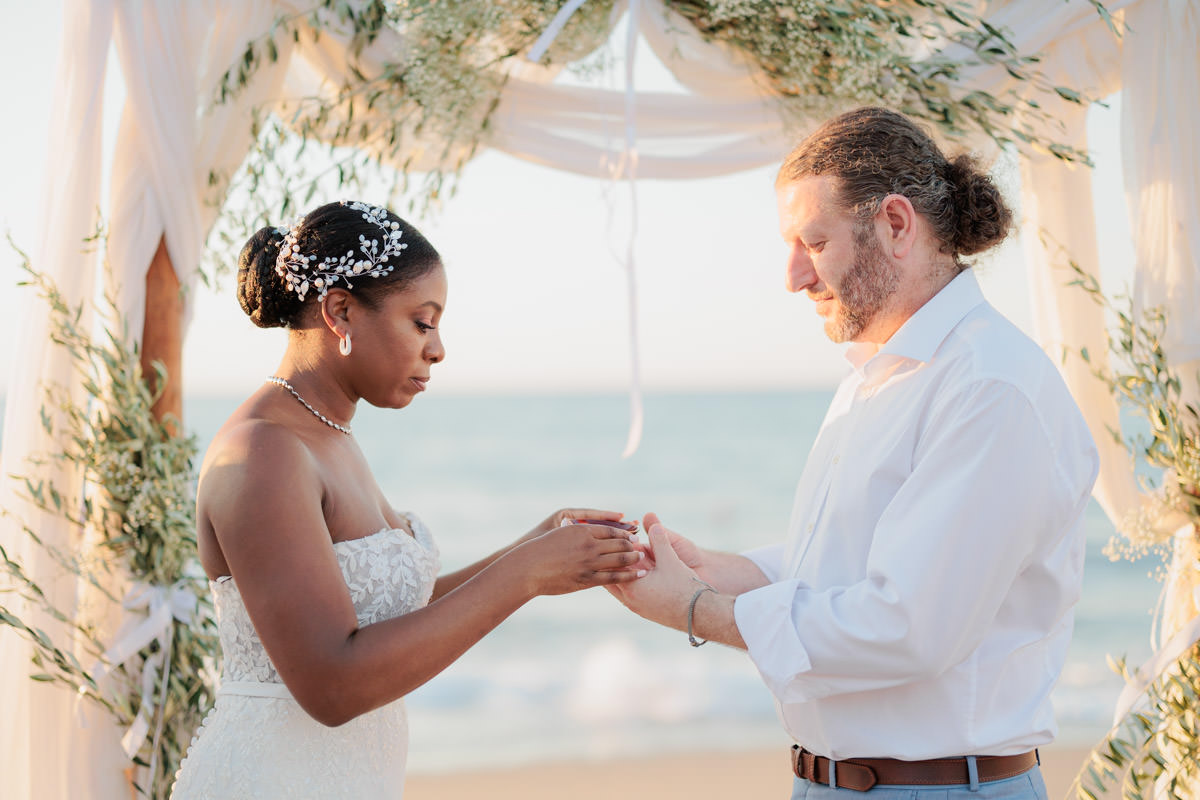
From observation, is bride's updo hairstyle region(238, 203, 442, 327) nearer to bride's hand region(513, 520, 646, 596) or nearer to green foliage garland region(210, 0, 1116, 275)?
bride's hand region(513, 520, 646, 596)

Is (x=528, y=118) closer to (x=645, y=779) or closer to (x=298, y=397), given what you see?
(x=298, y=397)

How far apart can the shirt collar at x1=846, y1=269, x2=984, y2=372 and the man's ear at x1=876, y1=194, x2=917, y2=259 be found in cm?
12

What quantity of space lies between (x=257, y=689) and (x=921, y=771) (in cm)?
135

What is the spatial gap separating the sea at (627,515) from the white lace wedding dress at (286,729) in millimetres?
1161

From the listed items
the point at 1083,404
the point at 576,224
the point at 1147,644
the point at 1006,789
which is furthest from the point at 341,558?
the point at 576,224

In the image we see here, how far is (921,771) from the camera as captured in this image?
1960mm

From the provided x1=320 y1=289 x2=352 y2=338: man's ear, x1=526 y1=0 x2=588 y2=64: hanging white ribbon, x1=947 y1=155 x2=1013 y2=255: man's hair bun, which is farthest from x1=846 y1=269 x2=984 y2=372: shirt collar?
x1=526 y1=0 x2=588 y2=64: hanging white ribbon

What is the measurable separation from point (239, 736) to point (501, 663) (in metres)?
8.18

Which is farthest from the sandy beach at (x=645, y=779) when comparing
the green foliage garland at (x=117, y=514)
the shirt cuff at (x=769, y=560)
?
the shirt cuff at (x=769, y=560)

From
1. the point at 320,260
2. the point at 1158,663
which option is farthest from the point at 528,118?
the point at 1158,663

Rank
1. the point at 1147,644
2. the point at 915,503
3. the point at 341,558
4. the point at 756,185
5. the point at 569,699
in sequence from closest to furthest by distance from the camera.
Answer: the point at 915,503 → the point at 341,558 → the point at 569,699 → the point at 1147,644 → the point at 756,185

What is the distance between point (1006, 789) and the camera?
6.43ft

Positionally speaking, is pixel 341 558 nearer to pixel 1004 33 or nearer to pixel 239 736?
pixel 239 736

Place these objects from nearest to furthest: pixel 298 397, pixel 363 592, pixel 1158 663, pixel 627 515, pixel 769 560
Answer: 1. pixel 363 592
2. pixel 298 397
3. pixel 769 560
4. pixel 1158 663
5. pixel 627 515
